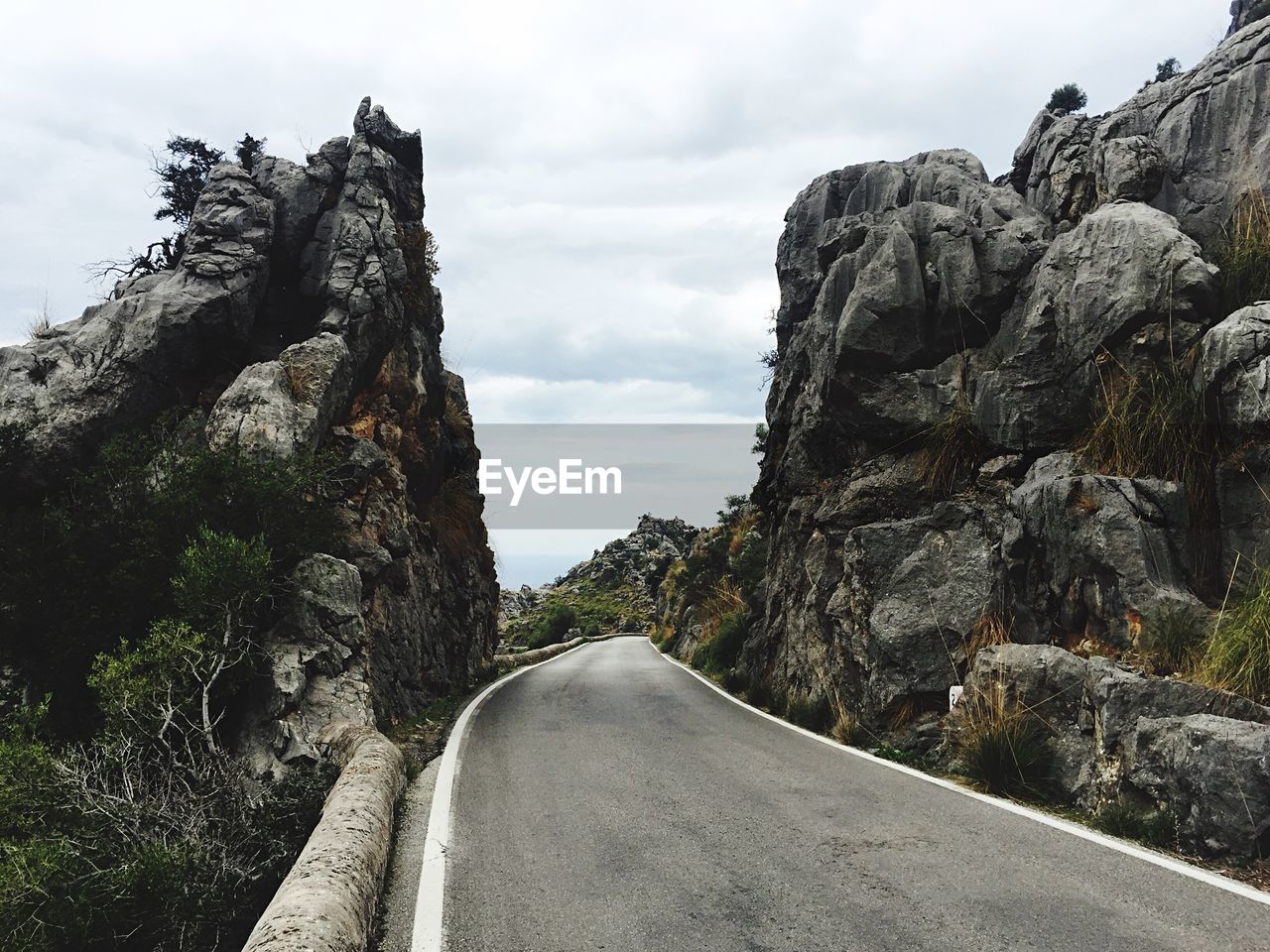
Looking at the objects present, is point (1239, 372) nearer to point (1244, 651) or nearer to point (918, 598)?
point (1244, 651)

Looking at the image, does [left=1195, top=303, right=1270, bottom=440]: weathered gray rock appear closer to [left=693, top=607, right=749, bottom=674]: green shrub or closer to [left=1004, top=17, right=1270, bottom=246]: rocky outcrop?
[left=1004, top=17, right=1270, bottom=246]: rocky outcrop

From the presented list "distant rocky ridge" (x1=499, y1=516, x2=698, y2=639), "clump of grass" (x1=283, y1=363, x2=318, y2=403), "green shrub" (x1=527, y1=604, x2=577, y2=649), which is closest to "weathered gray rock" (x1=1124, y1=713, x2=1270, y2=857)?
"clump of grass" (x1=283, y1=363, x2=318, y2=403)

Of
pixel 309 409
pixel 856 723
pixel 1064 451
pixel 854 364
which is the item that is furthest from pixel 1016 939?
pixel 309 409

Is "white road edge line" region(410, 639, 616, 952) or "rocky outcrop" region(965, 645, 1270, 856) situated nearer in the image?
"white road edge line" region(410, 639, 616, 952)

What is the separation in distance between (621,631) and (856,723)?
47.2 m

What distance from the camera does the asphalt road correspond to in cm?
449

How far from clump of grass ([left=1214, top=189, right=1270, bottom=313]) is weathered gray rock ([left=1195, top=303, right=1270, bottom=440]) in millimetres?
1148

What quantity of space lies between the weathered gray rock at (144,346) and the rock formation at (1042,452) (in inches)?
515

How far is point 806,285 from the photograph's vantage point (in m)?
22.3

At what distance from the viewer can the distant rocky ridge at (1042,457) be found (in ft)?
25.5

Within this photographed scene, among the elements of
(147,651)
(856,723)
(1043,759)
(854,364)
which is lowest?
(856,723)

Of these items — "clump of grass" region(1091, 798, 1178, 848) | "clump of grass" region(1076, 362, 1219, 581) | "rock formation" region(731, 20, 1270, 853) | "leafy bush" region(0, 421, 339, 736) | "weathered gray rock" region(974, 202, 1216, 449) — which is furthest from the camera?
"leafy bush" region(0, 421, 339, 736)

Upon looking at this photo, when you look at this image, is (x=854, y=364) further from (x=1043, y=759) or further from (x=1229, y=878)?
(x=1229, y=878)

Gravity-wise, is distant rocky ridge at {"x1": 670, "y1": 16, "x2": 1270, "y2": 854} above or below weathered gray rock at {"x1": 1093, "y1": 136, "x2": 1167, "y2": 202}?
below
